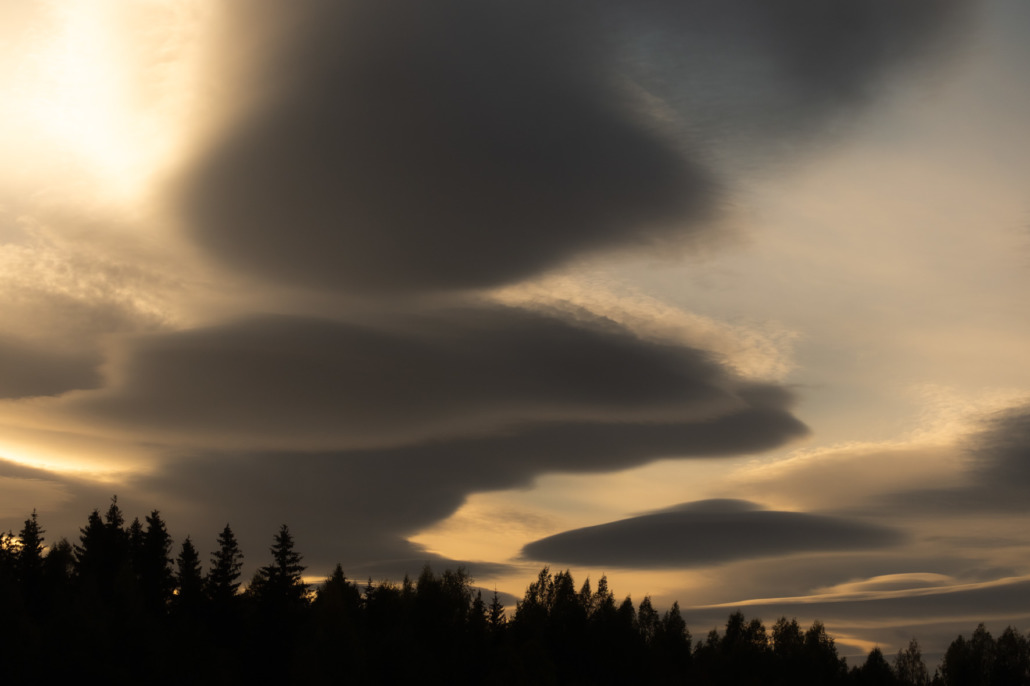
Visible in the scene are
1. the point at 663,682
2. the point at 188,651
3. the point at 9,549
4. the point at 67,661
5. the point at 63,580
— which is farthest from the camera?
the point at 663,682

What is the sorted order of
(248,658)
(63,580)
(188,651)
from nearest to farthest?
(188,651) → (248,658) → (63,580)

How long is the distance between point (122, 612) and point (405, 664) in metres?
32.7

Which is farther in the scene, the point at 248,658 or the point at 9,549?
the point at 9,549

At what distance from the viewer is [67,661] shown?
9556 centimetres

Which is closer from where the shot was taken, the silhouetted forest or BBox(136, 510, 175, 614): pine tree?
the silhouetted forest

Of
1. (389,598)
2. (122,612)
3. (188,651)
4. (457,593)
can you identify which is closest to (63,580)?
(122,612)

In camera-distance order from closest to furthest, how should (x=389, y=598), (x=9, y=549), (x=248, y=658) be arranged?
1. (x=248, y=658)
2. (x=9, y=549)
3. (x=389, y=598)

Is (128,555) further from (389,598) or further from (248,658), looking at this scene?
(389,598)

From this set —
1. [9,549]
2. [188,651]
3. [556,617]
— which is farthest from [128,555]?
[556,617]

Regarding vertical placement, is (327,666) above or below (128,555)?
below

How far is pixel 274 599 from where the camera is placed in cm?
11844

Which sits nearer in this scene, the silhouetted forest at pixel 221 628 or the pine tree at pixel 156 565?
the silhouetted forest at pixel 221 628

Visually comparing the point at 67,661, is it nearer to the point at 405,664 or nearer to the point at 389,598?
the point at 405,664

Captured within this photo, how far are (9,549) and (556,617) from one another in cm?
9175
